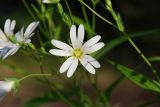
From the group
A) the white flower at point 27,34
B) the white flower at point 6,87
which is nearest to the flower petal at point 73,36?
the white flower at point 27,34

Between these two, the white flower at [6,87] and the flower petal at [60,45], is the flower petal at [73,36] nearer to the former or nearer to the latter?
the flower petal at [60,45]

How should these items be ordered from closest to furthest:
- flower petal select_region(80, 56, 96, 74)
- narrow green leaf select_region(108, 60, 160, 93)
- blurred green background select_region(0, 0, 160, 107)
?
flower petal select_region(80, 56, 96, 74) < narrow green leaf select_region(108, 60, 160, 93) < blurred green background select_region(0, 0, 160, 107)

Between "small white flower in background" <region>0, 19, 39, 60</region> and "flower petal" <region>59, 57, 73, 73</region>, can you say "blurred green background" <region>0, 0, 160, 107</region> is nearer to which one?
"small white flower in background" <region>0, 19, 39, 60</region>

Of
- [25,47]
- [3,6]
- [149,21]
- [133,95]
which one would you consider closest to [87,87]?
[133,95]

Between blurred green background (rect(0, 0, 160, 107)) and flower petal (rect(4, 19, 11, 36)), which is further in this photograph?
blurred green background (rect(0, 0, 160, 107))

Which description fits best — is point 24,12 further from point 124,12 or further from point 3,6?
point 124,12

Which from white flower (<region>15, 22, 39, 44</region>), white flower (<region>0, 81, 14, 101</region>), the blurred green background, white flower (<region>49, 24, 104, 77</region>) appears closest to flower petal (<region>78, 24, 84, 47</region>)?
white flower (<region>49, 24, 104, 77</region>)

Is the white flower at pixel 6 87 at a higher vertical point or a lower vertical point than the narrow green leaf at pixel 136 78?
higher

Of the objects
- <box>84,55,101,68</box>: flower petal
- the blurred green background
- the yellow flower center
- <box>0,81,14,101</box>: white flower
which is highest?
<box>0,81,14,101</box>: white flower

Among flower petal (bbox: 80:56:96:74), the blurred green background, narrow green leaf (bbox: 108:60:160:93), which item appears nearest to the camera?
flower petal (bbox: 80:56:96:74)
